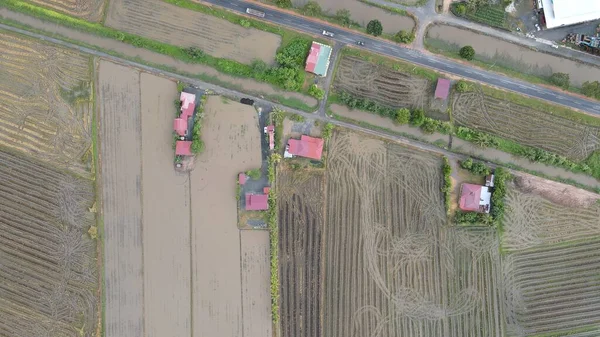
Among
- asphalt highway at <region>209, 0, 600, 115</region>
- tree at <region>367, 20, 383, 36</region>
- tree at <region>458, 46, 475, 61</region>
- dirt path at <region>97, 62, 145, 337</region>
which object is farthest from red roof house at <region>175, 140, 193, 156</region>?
tree at <region>458, 46, 475, 61</region>

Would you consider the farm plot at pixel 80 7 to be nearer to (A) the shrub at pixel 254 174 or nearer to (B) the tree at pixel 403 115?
(A) the shrub at pixel 254 174

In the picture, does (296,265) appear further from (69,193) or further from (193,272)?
(69,193)

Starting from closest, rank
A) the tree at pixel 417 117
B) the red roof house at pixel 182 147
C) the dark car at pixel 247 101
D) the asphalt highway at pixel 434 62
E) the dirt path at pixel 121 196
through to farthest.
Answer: the tree at pixel 417 117
the red roof house at pixel 182 147
the dirt path at pixel 121 196
the dark car at pixel 247 101
the asphalt highway at pixel 434 62

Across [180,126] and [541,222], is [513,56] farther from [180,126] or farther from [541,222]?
[180,126]

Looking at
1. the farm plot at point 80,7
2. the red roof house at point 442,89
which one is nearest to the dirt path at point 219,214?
the farm plot at point 80,7

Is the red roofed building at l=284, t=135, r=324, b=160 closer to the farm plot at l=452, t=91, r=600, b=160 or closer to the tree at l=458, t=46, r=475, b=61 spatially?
the farm plot at l=452, t=91, r=600, b=160

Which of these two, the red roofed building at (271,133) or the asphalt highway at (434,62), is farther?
the asphalt highway at (434,62)

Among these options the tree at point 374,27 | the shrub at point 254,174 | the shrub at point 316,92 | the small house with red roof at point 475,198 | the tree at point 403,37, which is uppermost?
the tree at point 374,27
